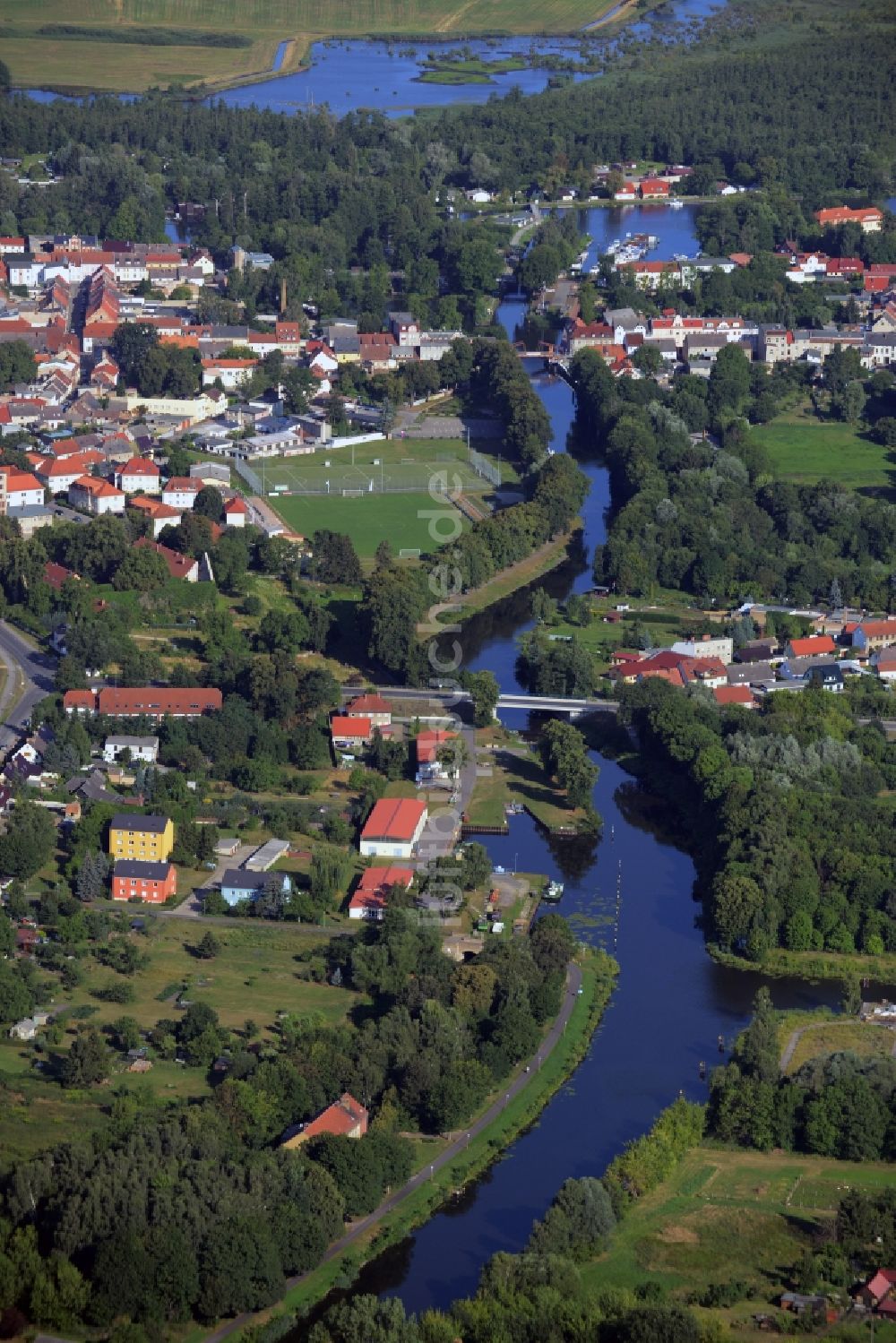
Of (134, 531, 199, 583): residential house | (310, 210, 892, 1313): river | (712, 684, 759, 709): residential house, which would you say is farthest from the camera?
(134, 531, 199, 583): residential house

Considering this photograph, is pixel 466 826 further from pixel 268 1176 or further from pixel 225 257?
pixel 225 257

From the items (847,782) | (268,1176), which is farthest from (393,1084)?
(847,782)

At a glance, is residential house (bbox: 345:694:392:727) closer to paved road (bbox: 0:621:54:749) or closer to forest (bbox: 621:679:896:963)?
forest (bbox: 621:679:896:963)

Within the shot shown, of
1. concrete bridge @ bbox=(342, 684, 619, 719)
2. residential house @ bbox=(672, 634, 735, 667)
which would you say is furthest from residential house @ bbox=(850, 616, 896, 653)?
concrete bridge @ bbox=(342, 684, 619, 719)

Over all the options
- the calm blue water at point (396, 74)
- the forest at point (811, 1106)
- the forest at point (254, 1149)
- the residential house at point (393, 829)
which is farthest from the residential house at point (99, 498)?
the calm blue water at point (396, 74)

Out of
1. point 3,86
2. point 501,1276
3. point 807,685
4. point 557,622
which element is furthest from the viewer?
point 3,86

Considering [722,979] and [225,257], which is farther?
[225,257]
